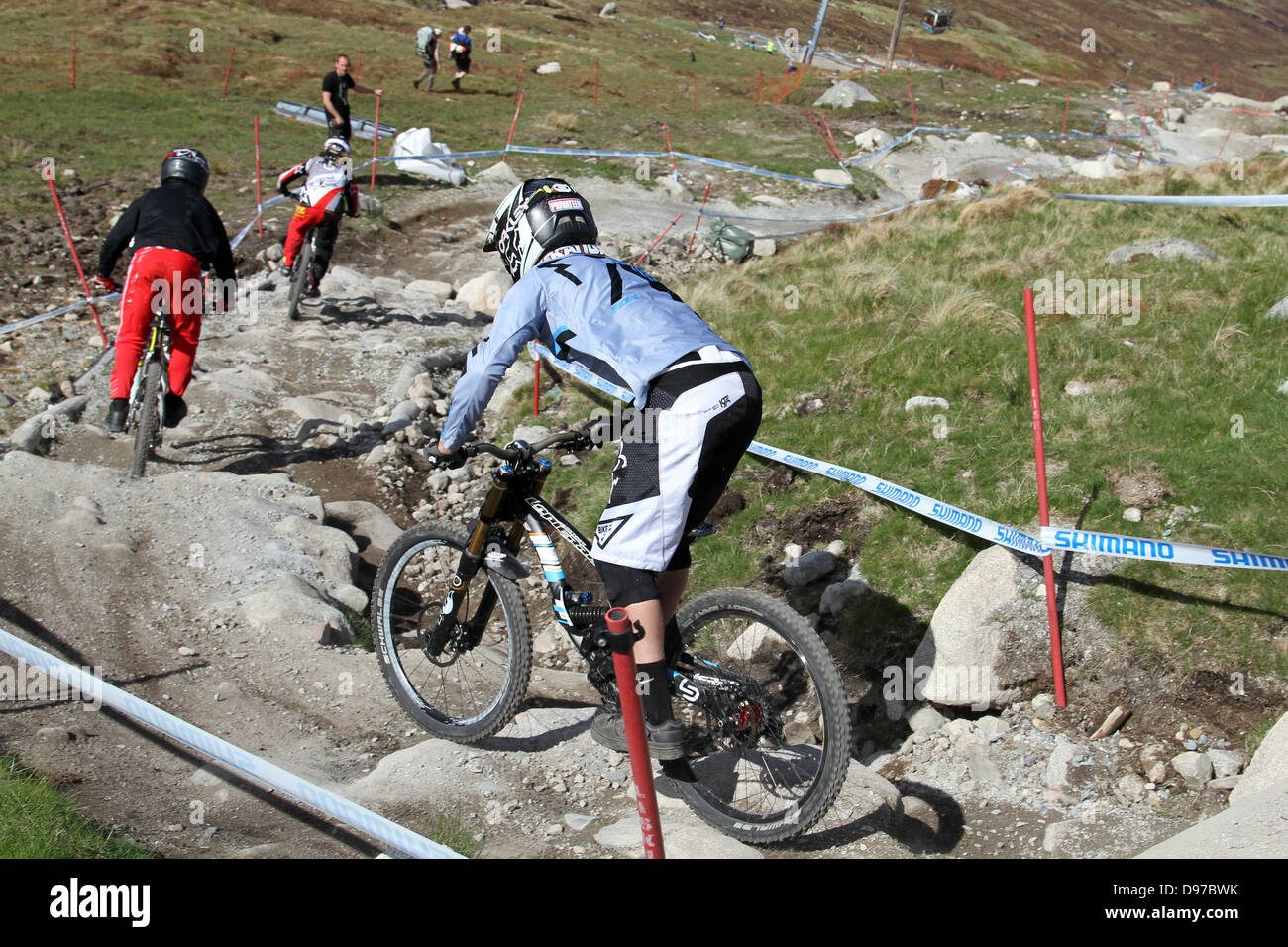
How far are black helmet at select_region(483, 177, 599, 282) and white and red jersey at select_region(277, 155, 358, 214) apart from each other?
7760 mm

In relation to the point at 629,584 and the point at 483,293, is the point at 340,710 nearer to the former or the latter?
the point at 629,584

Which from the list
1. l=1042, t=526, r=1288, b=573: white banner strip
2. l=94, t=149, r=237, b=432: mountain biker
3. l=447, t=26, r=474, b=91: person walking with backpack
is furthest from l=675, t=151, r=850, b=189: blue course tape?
l=1042, t=526, r=1288, b=573: white banner strip

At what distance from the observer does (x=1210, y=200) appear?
1028 cm

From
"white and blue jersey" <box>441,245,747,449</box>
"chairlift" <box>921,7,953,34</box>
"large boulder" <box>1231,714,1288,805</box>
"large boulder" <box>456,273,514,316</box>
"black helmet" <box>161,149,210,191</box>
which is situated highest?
"chairlift" <box>921,7,953,34</box>

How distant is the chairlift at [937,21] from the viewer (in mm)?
63500

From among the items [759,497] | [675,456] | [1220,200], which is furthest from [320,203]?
[1220,200]

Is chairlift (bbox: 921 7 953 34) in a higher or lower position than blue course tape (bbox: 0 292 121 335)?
higher

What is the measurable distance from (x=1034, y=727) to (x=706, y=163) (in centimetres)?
1939

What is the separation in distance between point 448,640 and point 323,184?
27.0ft

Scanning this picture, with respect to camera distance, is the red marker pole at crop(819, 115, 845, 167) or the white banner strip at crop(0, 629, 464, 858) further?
the red marker pole at crop(819, 115, 845, 167)

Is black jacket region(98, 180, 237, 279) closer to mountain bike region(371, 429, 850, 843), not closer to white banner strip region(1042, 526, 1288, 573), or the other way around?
mountain bike region(371, 429, 850, 843)

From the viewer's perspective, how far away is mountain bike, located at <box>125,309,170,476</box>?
765 centimetres

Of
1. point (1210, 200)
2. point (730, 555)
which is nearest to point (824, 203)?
point (1210, 200)
